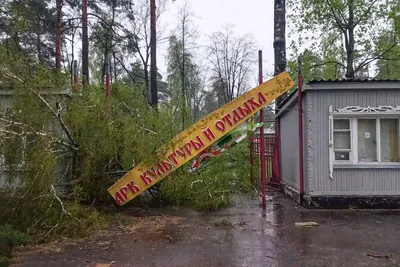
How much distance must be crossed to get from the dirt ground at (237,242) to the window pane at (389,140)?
→ 1.37 m

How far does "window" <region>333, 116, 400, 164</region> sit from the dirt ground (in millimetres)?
1319

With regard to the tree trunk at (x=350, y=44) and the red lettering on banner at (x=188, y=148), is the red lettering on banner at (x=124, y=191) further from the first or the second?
the tree trunk at (x=350, y=44)

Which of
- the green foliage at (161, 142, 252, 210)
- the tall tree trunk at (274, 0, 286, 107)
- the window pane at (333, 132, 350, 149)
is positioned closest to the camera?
the green foliage at (161, 142, 252, 210)

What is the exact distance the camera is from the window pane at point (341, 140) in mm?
9484

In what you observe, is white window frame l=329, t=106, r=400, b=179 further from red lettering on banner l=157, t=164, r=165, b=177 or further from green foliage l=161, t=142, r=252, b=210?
red lettering on banner l=157, t=164, r=165, b=177

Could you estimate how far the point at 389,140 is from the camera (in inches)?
374

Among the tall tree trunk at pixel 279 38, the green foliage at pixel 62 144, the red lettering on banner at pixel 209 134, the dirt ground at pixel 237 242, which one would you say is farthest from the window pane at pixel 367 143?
the tall tree trunk at pixel 279 38

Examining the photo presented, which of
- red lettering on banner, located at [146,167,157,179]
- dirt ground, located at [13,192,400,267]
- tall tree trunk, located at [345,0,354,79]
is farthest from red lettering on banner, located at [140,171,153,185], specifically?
tall tree trunk, located at [345,0,354,79]

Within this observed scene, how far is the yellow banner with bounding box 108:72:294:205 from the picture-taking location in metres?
8.88

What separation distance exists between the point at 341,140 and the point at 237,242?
446 centimetres

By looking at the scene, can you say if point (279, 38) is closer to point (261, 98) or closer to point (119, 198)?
point (261, 98)

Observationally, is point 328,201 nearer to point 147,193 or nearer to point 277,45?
point 147,193

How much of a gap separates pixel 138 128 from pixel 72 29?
15216 mm

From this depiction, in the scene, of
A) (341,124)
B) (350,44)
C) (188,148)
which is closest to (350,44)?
(350,44)
